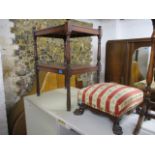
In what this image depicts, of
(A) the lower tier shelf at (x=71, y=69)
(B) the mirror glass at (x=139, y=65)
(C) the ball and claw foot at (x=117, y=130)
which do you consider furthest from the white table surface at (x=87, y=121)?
(B) the mirror glass at (x=139, y=65)

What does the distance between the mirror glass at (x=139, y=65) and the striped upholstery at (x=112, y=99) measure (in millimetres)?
1878

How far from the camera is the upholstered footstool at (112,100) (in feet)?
3.11

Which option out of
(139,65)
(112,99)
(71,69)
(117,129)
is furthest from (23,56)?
(139,65)

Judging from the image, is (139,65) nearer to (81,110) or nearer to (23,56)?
(81,110)

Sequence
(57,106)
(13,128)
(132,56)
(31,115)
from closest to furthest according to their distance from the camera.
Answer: (57,106) < (31,115) < (13,128) < (132,56)

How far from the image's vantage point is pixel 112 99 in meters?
0.98

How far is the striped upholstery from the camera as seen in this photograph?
957 millimetres

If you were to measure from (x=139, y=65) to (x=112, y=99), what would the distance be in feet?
7.14
